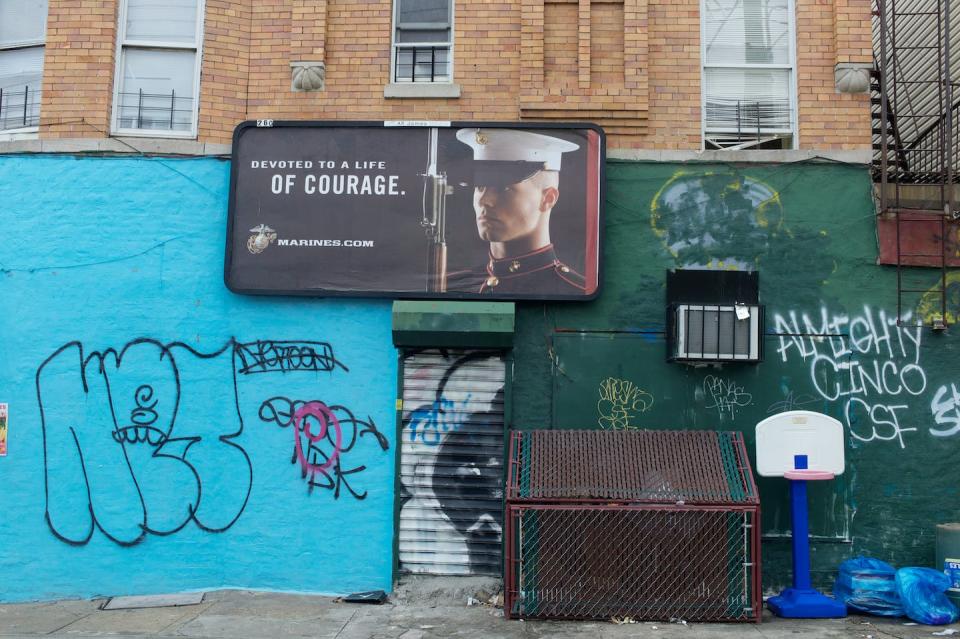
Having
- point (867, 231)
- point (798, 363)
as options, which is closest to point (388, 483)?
point (798, 363)

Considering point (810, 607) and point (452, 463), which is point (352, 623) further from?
point (810, 607)

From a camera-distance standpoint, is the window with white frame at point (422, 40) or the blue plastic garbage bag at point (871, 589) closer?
the blue plastic garbage bag at point (871, 589)

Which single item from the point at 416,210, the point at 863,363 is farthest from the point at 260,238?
the point at 863,363

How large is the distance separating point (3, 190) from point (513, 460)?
5.47 meters

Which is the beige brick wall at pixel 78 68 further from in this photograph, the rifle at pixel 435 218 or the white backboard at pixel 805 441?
the white backboard at pixel 805 441

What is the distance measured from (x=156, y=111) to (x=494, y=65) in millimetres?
3359

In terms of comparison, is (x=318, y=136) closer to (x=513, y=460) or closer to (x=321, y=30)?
(x=321, y=30)

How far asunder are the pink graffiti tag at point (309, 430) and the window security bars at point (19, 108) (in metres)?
3.97

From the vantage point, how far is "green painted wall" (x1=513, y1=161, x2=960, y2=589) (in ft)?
24.5

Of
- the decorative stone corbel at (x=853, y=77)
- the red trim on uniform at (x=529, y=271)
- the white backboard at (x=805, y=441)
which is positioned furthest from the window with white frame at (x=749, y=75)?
the white backboard at (x=805, y=441)

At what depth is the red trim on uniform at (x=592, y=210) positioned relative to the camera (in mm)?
7688

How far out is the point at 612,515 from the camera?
271 inches

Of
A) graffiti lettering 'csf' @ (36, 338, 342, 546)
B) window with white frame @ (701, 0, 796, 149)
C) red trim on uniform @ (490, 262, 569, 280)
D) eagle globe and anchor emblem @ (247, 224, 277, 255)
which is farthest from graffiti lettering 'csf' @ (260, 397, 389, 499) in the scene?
window with white frame @ (701, 0, 796, 149)

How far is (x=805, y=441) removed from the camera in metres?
6.88
